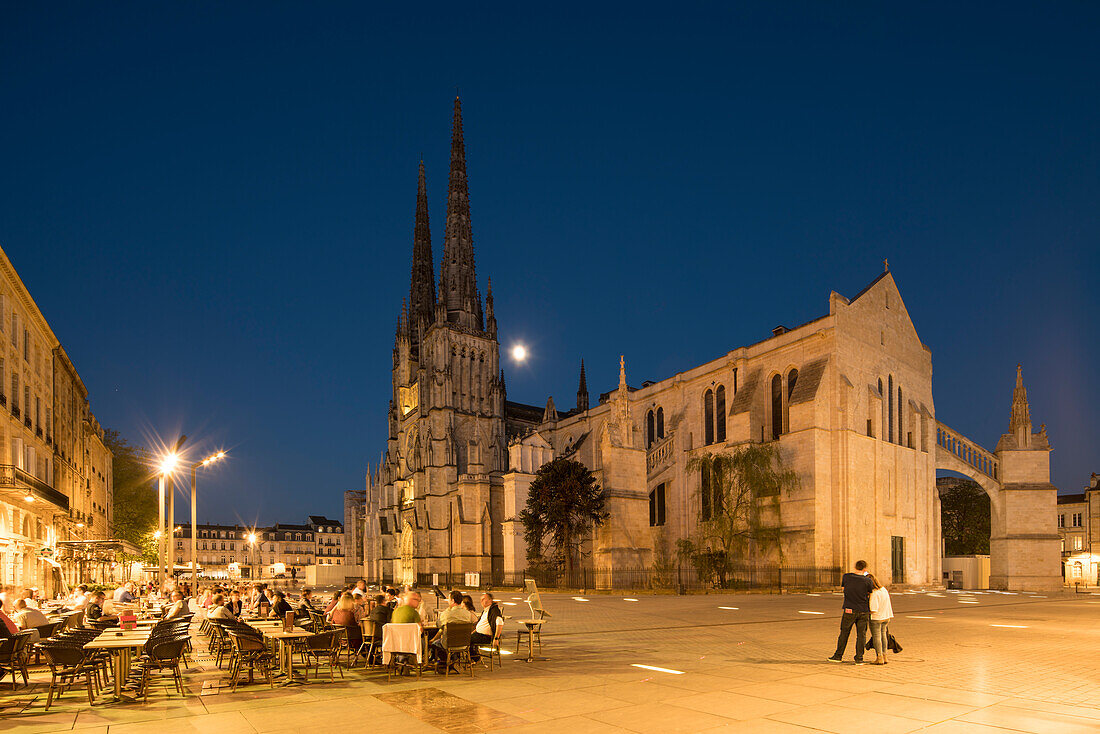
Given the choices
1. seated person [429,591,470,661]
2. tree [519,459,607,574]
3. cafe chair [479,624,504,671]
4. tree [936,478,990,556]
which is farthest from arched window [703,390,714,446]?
seated person [429,591,470,661]

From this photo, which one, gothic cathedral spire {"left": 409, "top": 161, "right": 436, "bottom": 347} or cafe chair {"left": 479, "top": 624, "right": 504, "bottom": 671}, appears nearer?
cafe chair {"left": 479, "top": 624, "right": 504, "bottom": 671}

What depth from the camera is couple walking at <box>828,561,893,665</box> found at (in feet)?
36.8

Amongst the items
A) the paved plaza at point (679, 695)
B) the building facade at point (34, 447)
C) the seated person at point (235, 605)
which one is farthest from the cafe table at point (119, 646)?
the building facade at point (34, 447)

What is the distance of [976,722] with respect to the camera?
735 cm

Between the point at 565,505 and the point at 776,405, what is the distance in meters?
12.0

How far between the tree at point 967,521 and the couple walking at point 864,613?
4884 centimetres

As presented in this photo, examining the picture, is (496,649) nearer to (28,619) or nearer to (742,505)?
(28,619)

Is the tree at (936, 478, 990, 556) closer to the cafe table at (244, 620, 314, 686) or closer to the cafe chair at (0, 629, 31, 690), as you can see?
the cafe table at (244, 620, 314, 686)

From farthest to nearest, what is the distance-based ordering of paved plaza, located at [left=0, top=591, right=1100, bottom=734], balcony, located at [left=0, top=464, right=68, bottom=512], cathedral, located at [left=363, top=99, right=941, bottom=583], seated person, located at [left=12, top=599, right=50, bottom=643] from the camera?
cathedral, located at [left=363, top=99, right=941, bottom=583] → balcony, located at [left=0, top=464, right=68, bottom=512] → seated person, located at [left=12, top=599, right=50, bottom=643] → paved plaza, located at [left=0, top=591, right=1100, bottom=734]

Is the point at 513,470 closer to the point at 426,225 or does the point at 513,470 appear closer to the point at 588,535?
the point at 588,535

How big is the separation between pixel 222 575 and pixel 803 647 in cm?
10188

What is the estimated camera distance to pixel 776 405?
129ft

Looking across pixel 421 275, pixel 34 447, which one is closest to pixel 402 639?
pixel 34 447

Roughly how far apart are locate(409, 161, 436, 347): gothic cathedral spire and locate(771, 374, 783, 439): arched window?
42.1 m
